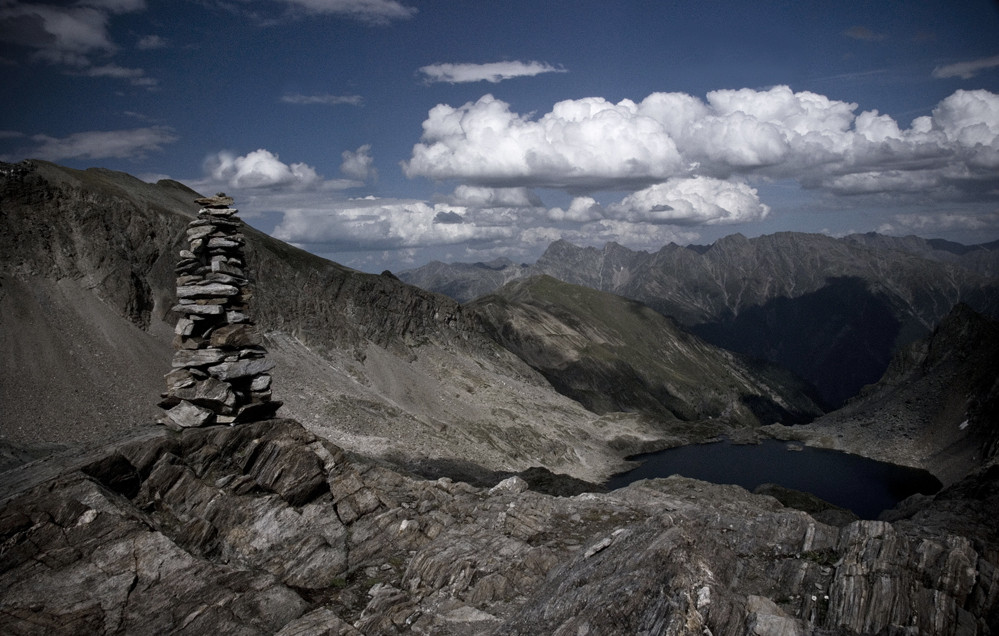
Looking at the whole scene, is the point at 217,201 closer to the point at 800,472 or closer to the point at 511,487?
the point at 511,487

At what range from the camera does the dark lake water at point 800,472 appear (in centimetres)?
13475

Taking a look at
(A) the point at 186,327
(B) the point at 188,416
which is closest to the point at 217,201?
(A) the point at 186,327

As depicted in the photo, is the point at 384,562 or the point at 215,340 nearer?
the point at 384,562

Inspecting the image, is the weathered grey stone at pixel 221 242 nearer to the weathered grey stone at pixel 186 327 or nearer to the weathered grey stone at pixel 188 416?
the weathered grey stone at pixel 186 327

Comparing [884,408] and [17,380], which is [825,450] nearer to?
[884,408]

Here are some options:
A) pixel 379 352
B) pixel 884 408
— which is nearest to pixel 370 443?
pixel 379 352

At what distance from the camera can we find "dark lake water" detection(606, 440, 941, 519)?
134750 millimetres

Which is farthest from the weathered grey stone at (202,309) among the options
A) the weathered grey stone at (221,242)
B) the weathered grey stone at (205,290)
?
the weathered grey stone at (221,242)

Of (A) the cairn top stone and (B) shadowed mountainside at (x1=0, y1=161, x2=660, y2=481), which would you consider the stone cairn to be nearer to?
(A) the cairn top stone

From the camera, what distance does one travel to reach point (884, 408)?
594 feet

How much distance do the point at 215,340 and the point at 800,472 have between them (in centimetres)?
17104

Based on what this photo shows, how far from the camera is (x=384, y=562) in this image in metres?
19.8

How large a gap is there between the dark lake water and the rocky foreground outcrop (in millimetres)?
113609

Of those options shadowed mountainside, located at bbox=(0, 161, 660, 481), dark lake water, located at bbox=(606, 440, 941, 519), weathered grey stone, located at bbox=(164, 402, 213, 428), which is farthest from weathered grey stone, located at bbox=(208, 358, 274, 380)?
dark lake water, located at bbox=(606, 440, 941, 519)
